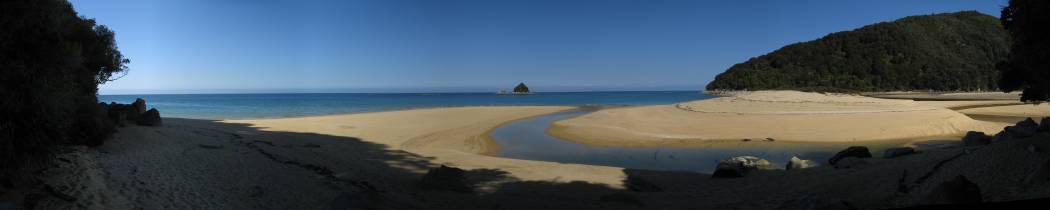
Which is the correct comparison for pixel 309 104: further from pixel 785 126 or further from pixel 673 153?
pixel 673 153

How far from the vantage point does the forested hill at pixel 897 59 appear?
121062 mm

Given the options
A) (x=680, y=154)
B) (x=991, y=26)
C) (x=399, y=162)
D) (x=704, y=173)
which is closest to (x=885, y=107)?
(x=680, y=154)

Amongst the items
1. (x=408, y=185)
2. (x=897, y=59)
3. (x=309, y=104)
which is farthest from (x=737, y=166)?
(x=897, y=59)

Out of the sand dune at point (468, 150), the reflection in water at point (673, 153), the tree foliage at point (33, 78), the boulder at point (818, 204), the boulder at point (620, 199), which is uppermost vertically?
the tree foliage at point (33, 78)

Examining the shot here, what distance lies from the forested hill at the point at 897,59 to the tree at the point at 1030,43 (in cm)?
11643

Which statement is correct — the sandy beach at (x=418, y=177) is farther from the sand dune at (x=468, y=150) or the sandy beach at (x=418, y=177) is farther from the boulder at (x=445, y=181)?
the boulder at (x=445, y=181)

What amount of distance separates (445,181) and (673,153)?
9284mm

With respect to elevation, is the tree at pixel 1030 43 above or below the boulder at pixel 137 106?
above

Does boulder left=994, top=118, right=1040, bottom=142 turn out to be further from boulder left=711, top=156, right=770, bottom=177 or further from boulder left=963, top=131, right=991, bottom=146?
boulder left=711, top=156, right=770, bottom=177

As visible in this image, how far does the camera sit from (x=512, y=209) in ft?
27.3

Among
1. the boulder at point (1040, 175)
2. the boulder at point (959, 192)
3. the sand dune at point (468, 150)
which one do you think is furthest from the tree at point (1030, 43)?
the sand dune at point (468, 150)

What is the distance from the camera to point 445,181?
9.37 metres

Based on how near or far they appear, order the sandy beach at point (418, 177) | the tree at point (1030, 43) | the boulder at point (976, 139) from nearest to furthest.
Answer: the sandy beach at point (418, 177), the tree at point (1030, 43), the boulder at point (976, 139)

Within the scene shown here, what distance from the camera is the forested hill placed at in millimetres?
121062
